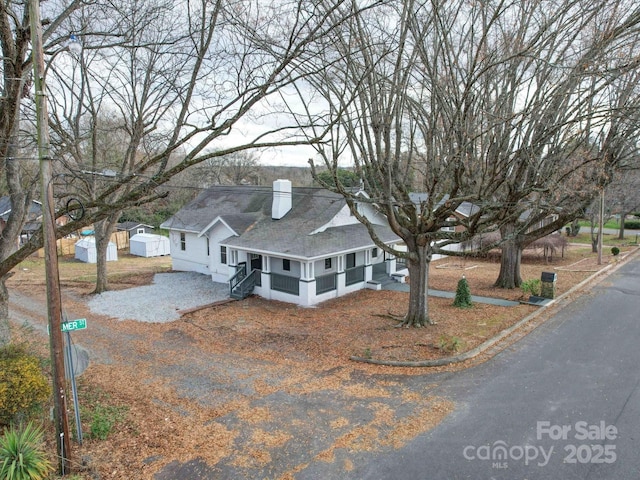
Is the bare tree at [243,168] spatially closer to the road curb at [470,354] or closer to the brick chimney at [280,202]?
the brick chimney at [280,202]

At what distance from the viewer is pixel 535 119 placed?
11531 mm

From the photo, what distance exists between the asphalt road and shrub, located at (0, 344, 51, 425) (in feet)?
16.0

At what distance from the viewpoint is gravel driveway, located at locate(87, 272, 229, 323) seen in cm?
1687

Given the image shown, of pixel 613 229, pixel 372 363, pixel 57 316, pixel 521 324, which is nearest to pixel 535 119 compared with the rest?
pixel 521 324

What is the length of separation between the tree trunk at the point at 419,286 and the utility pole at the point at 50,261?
1024cm

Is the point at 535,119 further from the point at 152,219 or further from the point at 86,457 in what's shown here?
the point at 152,219

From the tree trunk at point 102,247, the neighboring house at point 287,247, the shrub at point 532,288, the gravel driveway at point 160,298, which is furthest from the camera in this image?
the tree trunk at point 102,247

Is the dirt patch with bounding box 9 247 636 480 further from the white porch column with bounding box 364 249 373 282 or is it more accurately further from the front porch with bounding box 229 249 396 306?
the white porch column with bounding box 364 249 373 282

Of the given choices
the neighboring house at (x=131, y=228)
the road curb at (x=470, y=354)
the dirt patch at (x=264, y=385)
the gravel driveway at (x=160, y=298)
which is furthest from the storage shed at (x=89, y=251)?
the road curb at (x=470, y=354)

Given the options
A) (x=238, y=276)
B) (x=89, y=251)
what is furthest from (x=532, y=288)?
(x=89, y=251)

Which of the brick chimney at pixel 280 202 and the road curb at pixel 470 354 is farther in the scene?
the brick chimney at pixel 280 202

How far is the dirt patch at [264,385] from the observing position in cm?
712

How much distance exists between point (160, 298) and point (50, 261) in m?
13.3

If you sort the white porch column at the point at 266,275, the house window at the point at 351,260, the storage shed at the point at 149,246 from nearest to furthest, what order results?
the white porch column at the point at 266,275 < the house window at the point at 351,260 < the storage shed at the point at 149,246
